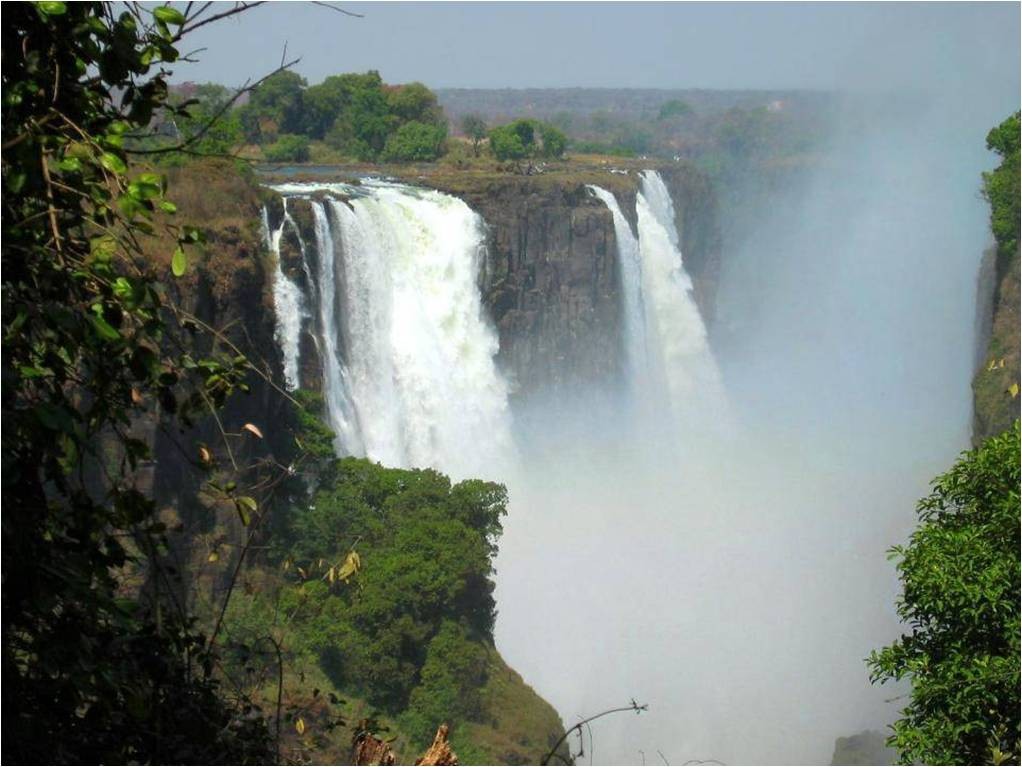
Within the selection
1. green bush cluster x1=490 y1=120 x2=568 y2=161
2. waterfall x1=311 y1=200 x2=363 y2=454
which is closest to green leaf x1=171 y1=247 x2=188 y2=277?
waterfall x1=311 y1=200 x2=363 y2=454

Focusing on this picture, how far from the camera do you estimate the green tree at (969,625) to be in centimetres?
655

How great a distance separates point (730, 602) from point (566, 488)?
4559 mm

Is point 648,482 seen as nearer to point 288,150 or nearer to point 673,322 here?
point 673,322

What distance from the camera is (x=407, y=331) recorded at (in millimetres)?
21953

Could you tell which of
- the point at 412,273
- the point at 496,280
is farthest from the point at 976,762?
the point at 496,280

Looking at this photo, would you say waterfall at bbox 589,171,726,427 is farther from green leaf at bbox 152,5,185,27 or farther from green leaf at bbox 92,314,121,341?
green leaf at bbox 92,314,121,341

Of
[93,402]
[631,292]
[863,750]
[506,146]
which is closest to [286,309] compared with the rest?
[863,750]

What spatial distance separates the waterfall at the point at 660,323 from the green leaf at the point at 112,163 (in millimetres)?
26957

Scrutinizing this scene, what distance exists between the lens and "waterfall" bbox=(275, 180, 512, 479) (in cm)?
2011

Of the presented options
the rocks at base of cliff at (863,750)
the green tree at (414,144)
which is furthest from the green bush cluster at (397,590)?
the green tree at (414,144)

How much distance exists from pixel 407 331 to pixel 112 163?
60.5 feet

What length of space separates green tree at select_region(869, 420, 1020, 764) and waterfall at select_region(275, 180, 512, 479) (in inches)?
518

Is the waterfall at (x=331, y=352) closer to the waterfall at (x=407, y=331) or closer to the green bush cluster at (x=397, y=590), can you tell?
the waterfall at (x=407, y=331)

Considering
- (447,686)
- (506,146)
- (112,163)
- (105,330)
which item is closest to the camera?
(105,330)
